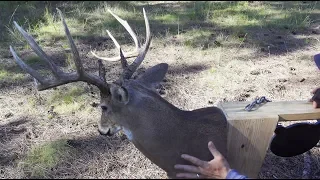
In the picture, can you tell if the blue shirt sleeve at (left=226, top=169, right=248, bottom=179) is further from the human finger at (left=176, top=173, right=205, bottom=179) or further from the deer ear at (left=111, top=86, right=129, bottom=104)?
the deer ear at (left=111, top=86, right=129, bottom=104)

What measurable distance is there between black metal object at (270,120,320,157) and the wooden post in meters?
0.33

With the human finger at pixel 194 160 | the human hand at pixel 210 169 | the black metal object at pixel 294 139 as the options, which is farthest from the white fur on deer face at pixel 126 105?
the black metal object at pixel 294 139

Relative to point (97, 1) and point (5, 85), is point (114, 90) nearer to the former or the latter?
point (5, 85)

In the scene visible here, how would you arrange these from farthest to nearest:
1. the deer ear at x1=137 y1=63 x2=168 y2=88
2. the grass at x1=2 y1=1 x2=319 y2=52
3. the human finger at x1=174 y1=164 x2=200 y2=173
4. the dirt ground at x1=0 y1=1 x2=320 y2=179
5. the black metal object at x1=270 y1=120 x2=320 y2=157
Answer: the grass at x1=2 y1=1 x2=319 y2=52
the dirt ground at x1=0 y1=1 x2=320 y2=179
the black metal object at x1=270 y1=120 x2=320 y2=157
the deer ear at x1=137 y1=63 x2=168 y2=88
the human finger at x1=174 y1=164 x2=200 y2=173

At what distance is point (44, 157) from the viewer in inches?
167

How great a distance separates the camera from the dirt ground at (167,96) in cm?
420

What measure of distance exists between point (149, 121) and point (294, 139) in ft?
4.70

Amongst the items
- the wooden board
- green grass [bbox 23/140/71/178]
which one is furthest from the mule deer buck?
green grass [bbox 23/140/71/178]

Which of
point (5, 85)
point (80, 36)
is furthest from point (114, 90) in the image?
point (80, 36)

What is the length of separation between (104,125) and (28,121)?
1.77 metres

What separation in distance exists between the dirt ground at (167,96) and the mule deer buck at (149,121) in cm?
66

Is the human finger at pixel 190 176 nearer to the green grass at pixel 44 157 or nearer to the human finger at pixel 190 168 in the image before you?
the human finger at pixel 190 168

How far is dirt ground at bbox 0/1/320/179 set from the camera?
13.8ft

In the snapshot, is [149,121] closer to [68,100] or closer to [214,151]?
[214,151]
